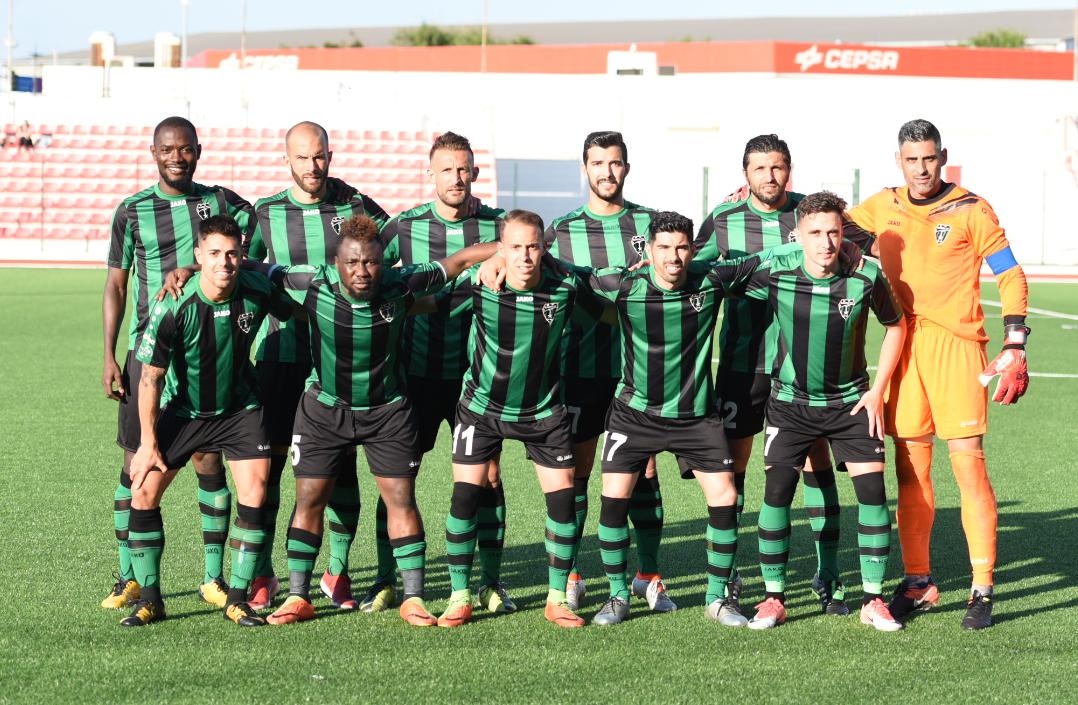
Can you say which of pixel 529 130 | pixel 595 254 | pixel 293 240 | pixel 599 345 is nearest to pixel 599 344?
pixel 599 345

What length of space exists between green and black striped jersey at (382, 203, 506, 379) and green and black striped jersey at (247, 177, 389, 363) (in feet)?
0.80

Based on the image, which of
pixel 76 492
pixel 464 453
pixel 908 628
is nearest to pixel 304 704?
pixel 464 453

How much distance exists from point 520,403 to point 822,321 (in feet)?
4.05

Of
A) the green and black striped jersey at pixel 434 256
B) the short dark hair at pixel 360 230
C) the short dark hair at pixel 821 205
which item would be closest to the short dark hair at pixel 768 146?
the short dark hair at pixel 821 205

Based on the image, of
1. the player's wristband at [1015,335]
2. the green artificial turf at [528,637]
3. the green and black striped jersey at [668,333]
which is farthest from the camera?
the player's wristband at [1015,335]

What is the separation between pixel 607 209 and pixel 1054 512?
3376mm

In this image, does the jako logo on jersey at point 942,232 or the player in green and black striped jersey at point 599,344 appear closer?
the jako logo on jersey at point 942,232

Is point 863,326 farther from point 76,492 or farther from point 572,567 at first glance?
point 76,492

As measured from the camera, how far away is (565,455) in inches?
213

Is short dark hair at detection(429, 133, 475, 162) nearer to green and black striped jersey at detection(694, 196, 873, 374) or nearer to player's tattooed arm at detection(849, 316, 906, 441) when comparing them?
green and black striped jersey at detection(694, 196, 873, 374)

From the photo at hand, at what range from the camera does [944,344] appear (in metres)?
5.53

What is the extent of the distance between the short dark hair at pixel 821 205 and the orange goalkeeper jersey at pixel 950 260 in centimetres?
48

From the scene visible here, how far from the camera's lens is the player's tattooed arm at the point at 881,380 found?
5.33 metres

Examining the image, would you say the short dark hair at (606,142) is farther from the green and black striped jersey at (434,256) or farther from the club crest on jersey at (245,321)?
the club crest on jersey at (245,321)
